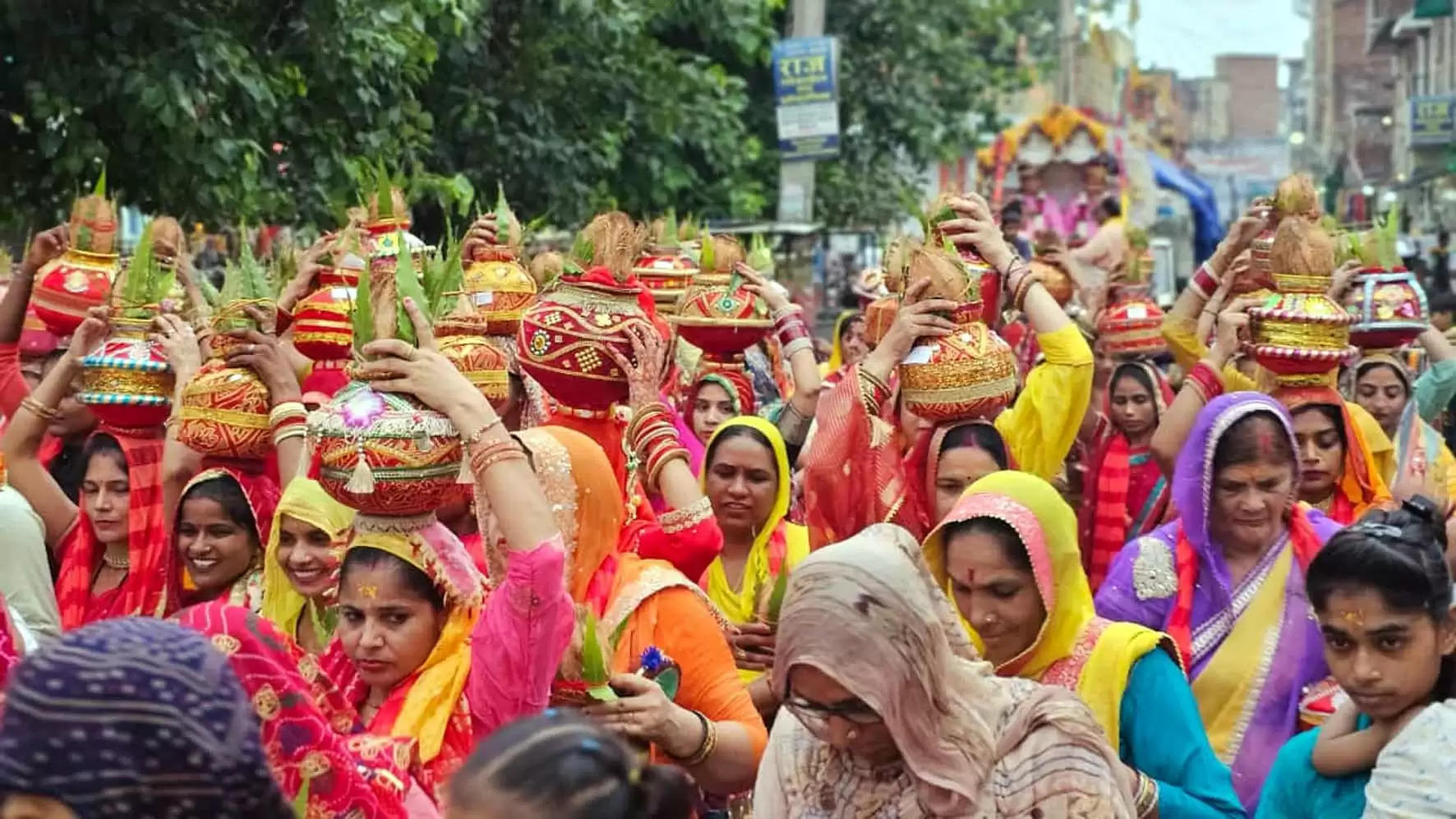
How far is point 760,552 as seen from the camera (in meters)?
6.02

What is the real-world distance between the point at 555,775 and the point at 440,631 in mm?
1851

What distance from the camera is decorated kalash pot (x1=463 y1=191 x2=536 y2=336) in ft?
23.4

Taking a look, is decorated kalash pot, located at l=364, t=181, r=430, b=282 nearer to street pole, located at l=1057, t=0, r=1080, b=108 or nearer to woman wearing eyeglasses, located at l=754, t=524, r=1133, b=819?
woman wearing eyeglasses, located at l=754, t=524, r=1133, b=819

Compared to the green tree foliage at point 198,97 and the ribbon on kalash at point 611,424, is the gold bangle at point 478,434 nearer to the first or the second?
the ribbon on kalash at point 611,424

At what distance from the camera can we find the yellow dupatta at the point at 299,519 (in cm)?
500

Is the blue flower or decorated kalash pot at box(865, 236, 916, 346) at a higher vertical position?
decorated kalash pot at box(865, 236, 916, 346)

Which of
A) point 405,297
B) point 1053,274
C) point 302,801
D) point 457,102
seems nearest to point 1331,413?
point 405,297

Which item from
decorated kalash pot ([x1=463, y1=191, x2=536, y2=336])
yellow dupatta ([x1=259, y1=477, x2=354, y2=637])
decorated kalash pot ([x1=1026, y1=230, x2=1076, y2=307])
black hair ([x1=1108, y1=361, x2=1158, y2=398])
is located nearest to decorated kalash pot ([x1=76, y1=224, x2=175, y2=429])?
yellow dupatta ([x1=259, y1=477, x2=354, y2=637])

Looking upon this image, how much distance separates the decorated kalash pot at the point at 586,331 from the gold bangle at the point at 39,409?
5.69 feet

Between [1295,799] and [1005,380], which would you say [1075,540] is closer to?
[1295,799]

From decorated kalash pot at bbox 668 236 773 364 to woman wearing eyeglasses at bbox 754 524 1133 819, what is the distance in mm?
4107

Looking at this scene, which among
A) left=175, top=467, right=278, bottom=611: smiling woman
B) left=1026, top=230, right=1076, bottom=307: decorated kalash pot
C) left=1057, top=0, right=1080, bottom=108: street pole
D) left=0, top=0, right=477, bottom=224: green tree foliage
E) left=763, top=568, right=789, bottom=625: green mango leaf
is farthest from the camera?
left=1057, top=0, right=1080, bottom=108: street pole

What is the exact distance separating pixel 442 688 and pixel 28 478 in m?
2.65

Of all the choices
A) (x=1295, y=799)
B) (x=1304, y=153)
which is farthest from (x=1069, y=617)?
(x=1304, y=153)
